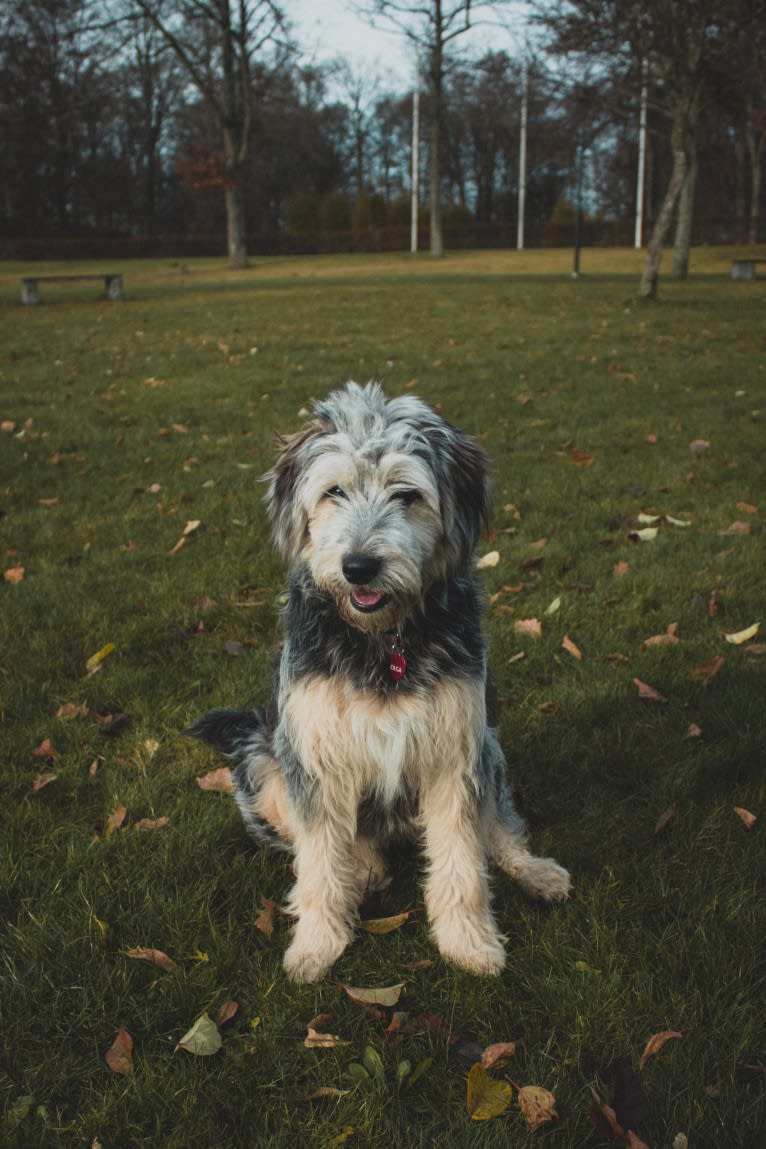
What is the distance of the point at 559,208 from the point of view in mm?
53562

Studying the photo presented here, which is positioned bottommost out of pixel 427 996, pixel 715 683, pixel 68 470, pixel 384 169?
pixel 427 996

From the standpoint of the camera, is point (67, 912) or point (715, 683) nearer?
point (67, 912)

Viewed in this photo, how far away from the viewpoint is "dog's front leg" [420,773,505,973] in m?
2.71

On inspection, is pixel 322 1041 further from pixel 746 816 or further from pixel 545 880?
pixel 746 816

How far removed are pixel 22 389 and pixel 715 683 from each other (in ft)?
32.5

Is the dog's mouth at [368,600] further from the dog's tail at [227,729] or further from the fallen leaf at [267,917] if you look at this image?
the fallen leaf at [267,917]

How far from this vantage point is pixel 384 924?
113 inches

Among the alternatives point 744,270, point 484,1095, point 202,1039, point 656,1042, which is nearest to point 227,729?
point 202,1039

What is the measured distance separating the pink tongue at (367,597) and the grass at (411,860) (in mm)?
1191

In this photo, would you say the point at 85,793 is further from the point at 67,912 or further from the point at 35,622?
the point at 35,622

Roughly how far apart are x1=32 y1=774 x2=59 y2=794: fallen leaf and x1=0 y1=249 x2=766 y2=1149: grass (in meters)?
0.06

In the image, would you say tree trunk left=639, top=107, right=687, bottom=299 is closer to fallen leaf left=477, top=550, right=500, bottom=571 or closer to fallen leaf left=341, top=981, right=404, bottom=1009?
fallen leaf left=477, top=550, right=500, bottom=571

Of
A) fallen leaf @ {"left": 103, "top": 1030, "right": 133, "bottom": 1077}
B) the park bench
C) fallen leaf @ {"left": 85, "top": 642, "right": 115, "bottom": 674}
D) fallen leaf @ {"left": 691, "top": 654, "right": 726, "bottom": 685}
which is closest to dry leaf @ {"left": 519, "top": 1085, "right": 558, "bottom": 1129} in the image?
fallen leaf @ {"left": 103, "top": 1030, "right": 133, "bottom": 1077}

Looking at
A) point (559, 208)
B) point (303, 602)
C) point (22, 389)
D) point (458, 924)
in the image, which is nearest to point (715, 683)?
point (458, 924)
